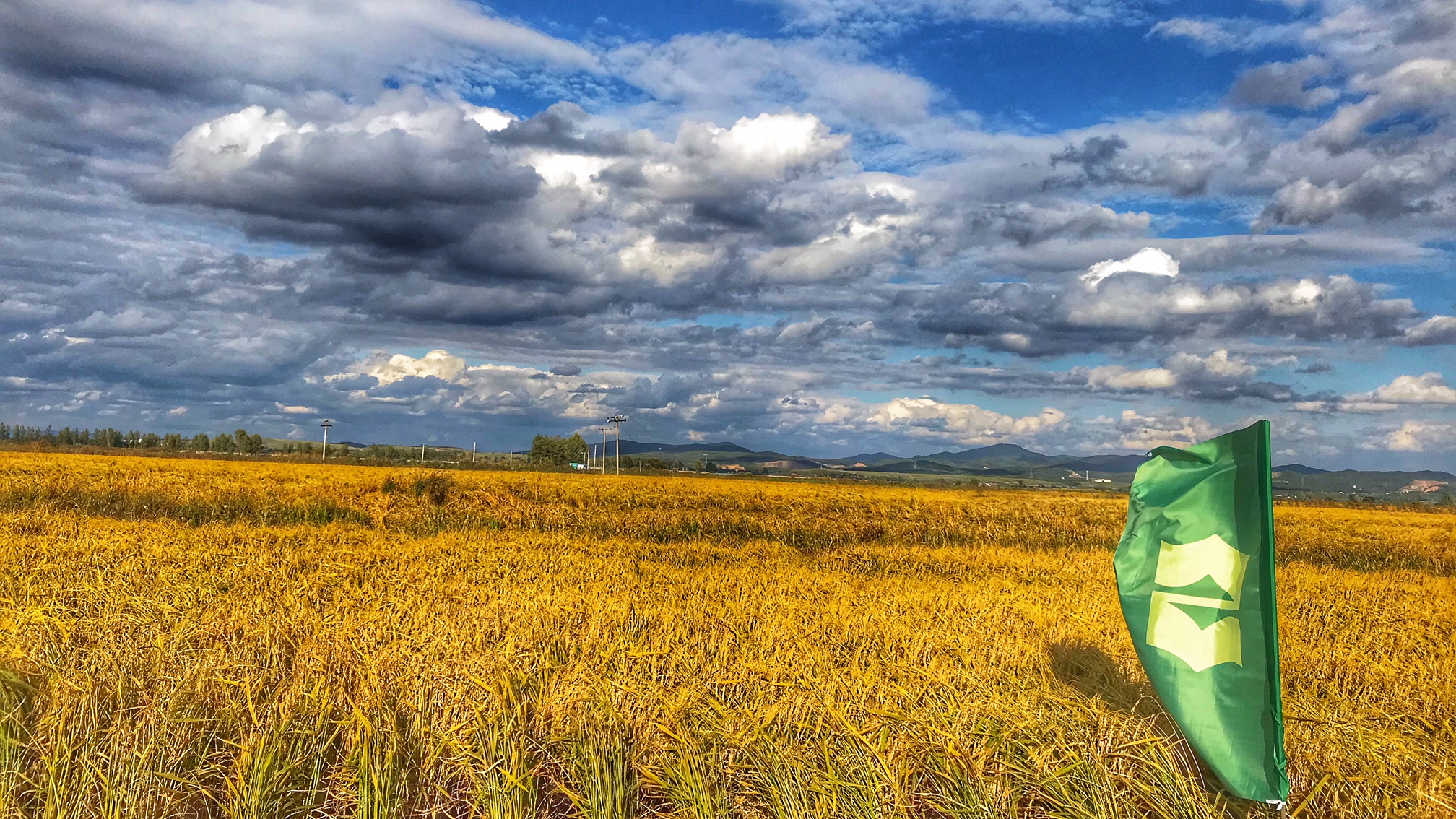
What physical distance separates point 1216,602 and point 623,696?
135 inches

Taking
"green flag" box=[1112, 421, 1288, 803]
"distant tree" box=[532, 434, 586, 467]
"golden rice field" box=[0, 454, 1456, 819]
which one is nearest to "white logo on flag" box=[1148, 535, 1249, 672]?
"green flag" box=[1112, 421, 1288, 803]

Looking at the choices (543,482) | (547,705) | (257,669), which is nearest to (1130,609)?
(547,705)

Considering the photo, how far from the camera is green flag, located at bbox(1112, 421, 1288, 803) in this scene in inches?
160

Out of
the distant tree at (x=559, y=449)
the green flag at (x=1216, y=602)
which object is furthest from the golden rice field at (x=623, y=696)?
the distant tree at (x=559, y=449)

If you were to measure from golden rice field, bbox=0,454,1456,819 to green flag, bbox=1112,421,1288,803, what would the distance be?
30 centimetres

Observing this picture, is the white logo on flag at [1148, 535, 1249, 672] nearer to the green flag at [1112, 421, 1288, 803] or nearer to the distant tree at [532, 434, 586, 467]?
the green flag at [1112, 421, 1288, 803]

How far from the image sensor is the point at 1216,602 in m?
4.37

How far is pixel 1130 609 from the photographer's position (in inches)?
189

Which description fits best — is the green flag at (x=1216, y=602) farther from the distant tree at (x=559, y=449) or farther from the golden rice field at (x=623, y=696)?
the distant tree at (x=559, y=449)

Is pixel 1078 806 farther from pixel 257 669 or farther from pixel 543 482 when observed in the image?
pixel 543 482

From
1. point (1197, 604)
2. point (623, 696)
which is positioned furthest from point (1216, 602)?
point (623, 696)

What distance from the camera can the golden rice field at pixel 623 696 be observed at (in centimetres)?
434

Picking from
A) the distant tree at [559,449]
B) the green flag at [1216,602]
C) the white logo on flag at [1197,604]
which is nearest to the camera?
the green flag at [1216,602]

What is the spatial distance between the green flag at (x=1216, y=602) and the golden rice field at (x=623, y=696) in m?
0.30
